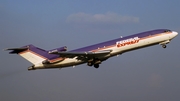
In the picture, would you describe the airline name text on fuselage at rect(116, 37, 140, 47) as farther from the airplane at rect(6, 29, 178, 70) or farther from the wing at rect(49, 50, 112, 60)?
the wing at rect(49, 50, 112, 60)

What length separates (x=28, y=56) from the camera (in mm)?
53719

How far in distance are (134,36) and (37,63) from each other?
46.8 feet

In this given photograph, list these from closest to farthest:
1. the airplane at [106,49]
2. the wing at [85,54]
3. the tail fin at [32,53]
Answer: the wing at [85,54], the airplane at [106,49], the tail fin at [32,53]

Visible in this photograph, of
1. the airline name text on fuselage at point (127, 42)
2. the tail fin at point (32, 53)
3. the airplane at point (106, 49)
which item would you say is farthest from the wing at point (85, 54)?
the tail fin at point (32, 53)

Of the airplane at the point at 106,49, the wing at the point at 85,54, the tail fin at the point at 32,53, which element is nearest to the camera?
the wing at the point at 85,54

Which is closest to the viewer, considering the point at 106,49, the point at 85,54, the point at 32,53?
the point at 85,54

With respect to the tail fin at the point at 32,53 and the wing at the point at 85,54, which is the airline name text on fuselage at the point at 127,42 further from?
the tail fin at the point at 32,53

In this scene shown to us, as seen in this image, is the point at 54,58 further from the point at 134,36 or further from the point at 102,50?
the point at 134,36

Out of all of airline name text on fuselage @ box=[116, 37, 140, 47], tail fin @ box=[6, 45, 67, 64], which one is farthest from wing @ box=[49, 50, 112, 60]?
tail fin @ box=[6, 45, 67, 64]

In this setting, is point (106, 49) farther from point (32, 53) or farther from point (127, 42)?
point (32, 53)

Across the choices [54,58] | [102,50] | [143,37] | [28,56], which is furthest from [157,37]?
[28,56]

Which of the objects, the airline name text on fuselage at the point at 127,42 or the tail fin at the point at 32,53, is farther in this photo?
the tail fin at the point at 32,53

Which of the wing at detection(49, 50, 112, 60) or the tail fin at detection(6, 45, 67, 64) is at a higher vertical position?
the tail fin at detection(6, 45, 67, 64)

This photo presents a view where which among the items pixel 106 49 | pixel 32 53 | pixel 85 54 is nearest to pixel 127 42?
pixel 106 49
